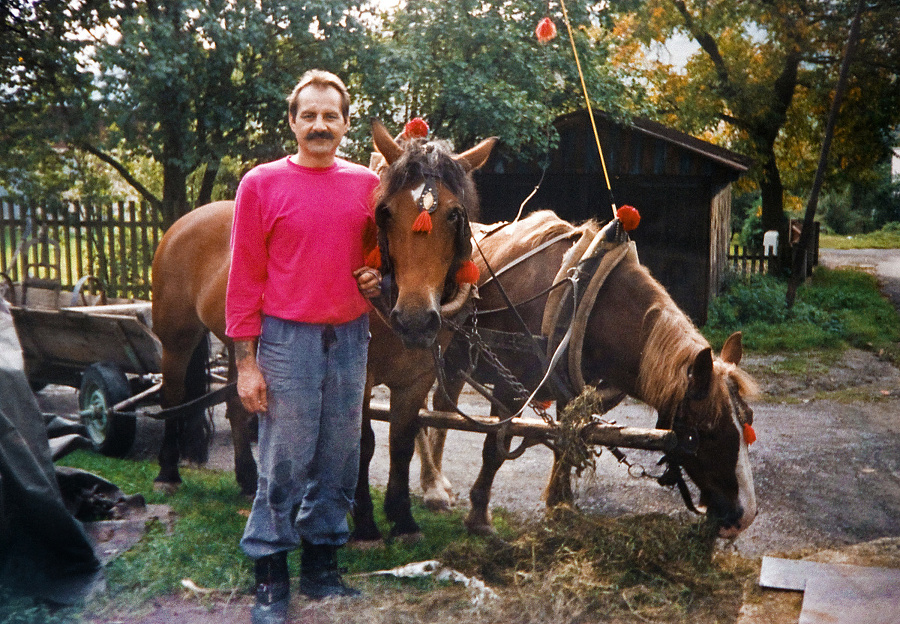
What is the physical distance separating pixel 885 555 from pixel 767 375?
18.2 feet

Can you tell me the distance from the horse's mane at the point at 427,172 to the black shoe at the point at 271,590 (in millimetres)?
1378

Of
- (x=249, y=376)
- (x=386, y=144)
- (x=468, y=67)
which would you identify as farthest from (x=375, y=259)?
(x=468, y=67)

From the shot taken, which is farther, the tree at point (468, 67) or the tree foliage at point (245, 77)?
the tree at point (468, 67)

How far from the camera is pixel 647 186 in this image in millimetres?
11398

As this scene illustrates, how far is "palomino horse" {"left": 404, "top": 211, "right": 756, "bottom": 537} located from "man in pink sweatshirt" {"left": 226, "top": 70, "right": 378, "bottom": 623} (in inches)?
46.7

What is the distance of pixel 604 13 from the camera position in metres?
9.94

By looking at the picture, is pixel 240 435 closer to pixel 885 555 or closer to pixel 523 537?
pixel 523 537

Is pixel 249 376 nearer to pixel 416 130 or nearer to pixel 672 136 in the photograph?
pixel 416 130

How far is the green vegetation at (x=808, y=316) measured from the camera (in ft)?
34.0

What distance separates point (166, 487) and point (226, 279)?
4.33 ft

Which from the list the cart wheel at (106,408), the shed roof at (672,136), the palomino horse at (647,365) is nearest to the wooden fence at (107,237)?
the cart wheel at (106,408)

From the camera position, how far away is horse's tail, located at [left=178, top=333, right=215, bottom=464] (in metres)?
4.77

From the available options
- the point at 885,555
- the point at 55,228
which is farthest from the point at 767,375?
the point at 55,228

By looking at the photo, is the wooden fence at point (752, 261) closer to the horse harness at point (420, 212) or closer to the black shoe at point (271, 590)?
the horse harness at point (420, 212)
